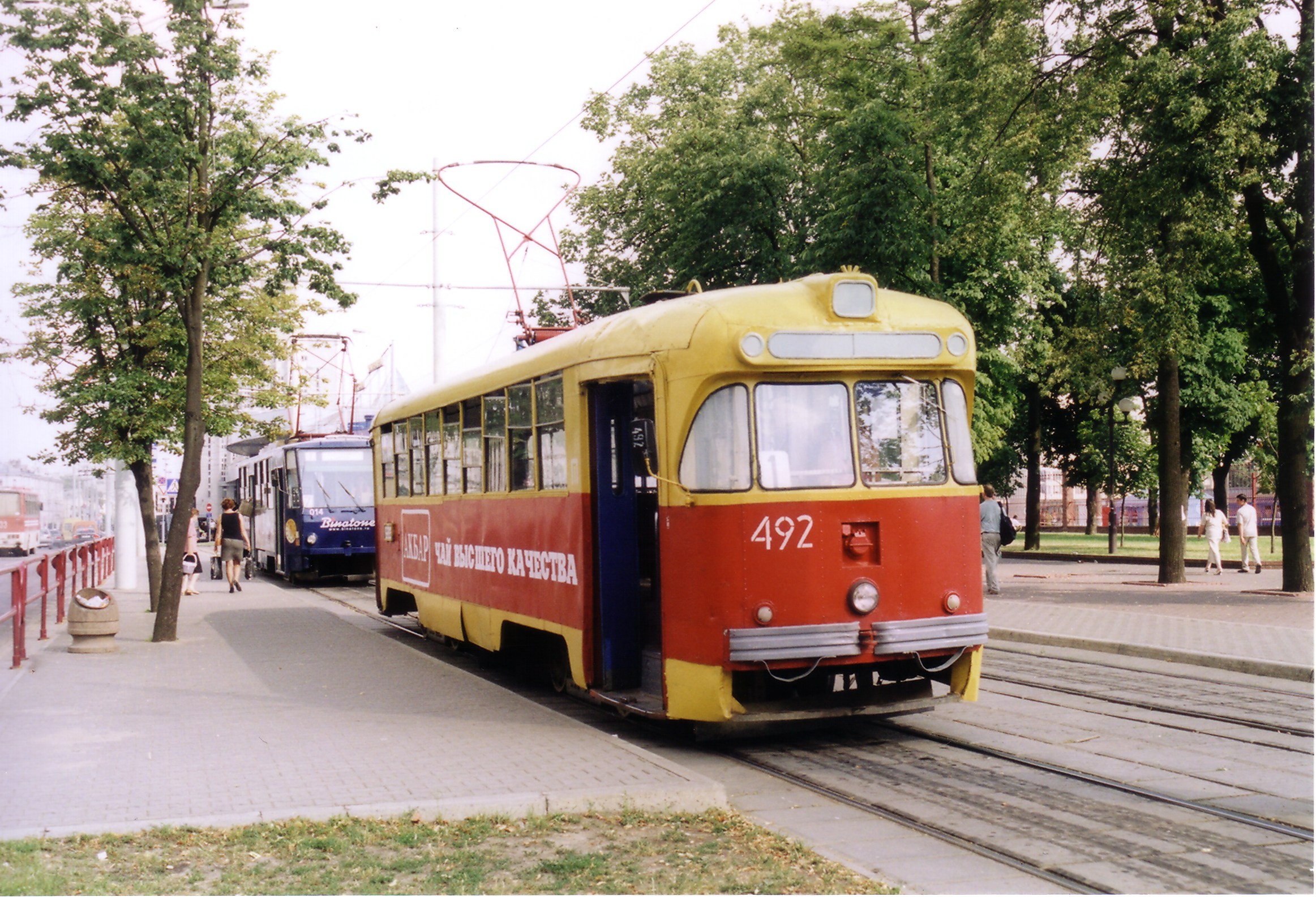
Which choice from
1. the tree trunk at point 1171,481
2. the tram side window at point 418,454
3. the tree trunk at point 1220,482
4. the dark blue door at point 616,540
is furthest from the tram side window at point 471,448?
the tree trunk at point 1220,482

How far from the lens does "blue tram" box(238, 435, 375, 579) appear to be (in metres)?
26.4

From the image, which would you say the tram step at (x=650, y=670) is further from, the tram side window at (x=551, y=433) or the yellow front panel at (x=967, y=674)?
the yellow front panel at (x=967, y=674)

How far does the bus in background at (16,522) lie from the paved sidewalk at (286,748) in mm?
44915

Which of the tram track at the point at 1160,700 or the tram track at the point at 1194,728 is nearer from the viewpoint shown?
the tram track at the point at 1194,728

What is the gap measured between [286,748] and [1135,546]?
37.3 meters

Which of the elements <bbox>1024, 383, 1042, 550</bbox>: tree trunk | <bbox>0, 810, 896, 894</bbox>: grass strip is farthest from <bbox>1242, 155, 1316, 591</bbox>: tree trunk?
<bbox>1024, 383, 1042, 550</bbox>: tree trunk

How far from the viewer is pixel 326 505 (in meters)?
26.6

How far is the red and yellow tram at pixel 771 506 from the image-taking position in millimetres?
8055

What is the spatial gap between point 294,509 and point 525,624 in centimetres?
1716

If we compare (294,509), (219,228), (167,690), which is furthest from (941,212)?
(167,690)

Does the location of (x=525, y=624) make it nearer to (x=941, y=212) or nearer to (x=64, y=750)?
(x=64, y=750)

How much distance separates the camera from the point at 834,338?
831 cm

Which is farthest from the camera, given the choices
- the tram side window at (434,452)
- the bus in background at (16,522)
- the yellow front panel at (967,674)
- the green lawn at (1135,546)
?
the bus in background at (16,522)

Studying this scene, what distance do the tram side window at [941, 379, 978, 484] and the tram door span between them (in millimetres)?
2069
